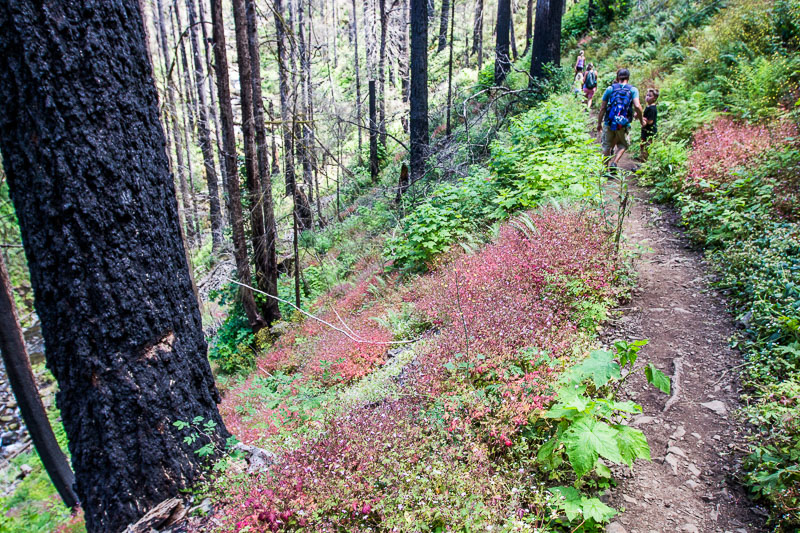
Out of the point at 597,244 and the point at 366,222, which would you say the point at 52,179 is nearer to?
the point at 597,244

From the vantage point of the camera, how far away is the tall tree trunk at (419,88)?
37.7ft

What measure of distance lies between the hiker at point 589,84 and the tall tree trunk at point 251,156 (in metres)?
10.7

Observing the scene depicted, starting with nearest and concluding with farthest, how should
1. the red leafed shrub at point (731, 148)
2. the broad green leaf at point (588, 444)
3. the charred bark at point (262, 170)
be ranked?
the broad green leaf at point (588, 444)
the red leafed shrub at point (731, 148)
the charred bark at point (262, 170)

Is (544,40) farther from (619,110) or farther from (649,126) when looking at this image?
(619,110)

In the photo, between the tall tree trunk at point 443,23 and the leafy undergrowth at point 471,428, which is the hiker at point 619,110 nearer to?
the leafy undergrowth at point 471,428

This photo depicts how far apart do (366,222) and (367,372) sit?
10881 millimetres

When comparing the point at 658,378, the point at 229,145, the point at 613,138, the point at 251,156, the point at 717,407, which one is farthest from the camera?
the point at 251,156

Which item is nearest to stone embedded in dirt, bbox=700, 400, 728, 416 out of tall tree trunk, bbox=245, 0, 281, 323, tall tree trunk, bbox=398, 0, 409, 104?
tall tree trunk, bbox=245, 0, 281, 323

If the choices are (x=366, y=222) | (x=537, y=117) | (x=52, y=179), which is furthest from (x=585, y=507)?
(x=366, y=222)

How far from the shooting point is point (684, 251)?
6.50 metres

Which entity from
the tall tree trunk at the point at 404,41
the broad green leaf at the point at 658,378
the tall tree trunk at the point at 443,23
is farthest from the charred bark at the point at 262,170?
the tall tree trunk at the point at 404,41

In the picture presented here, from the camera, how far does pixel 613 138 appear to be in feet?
30.0

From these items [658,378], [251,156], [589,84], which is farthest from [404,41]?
[658,378]

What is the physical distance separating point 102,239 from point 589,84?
15.4 m
